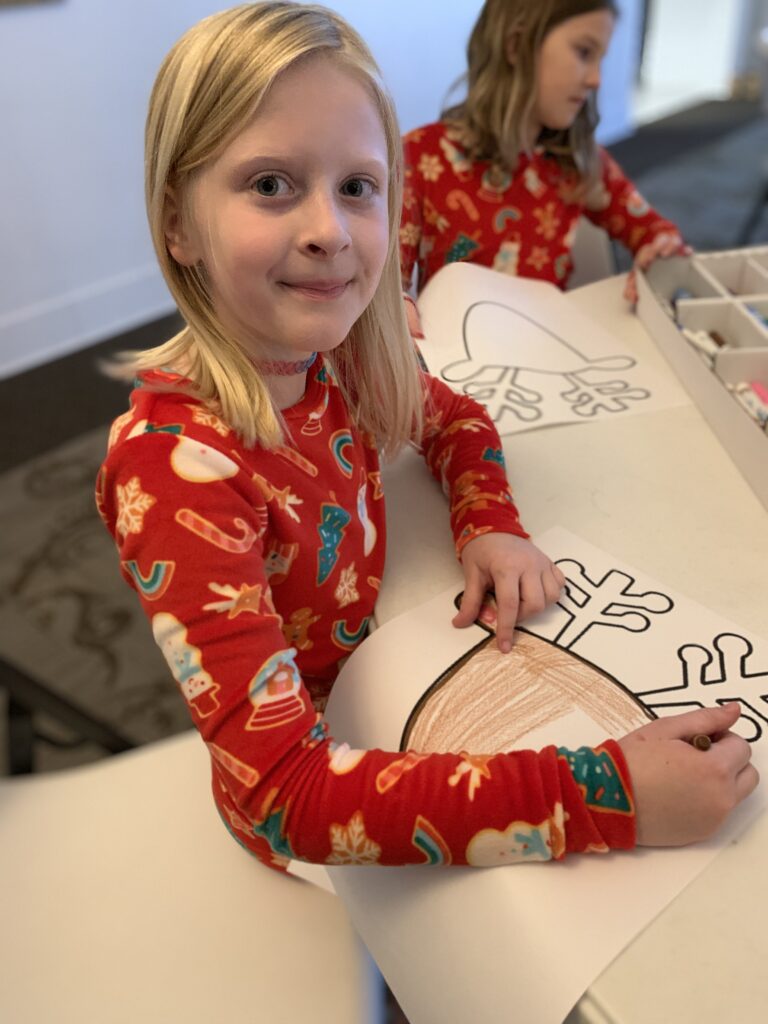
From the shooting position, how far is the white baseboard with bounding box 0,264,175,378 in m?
2.27

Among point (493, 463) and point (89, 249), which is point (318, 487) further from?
point (89, 249)

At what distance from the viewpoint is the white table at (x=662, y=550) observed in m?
0.38

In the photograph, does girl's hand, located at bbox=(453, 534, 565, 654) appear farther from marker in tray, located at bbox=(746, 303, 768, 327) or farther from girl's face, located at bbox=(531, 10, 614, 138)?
girl's face, located at bbox=(531, 10, 614, 138)

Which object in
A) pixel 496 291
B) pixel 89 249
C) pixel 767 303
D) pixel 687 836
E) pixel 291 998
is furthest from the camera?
pixel 89 249

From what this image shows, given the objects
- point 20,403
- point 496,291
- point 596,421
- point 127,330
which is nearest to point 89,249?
point 127,330

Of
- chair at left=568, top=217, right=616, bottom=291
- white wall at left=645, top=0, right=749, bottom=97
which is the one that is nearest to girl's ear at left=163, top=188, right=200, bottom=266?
chair at left=568, top=217, right=616, bottom=291

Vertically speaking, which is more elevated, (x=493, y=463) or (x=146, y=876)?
(x=493, y=463)

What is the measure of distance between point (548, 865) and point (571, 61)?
1.05 m

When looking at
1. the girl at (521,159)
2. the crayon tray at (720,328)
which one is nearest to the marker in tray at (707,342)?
the crayon tray at (720,328)

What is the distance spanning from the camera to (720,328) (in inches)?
35.3

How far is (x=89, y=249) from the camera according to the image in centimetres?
231

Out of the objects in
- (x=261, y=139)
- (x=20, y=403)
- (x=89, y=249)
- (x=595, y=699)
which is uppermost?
(x=261, y=139)

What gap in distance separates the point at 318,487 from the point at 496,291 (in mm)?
500

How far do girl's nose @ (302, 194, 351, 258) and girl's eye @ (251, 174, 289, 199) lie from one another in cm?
2
